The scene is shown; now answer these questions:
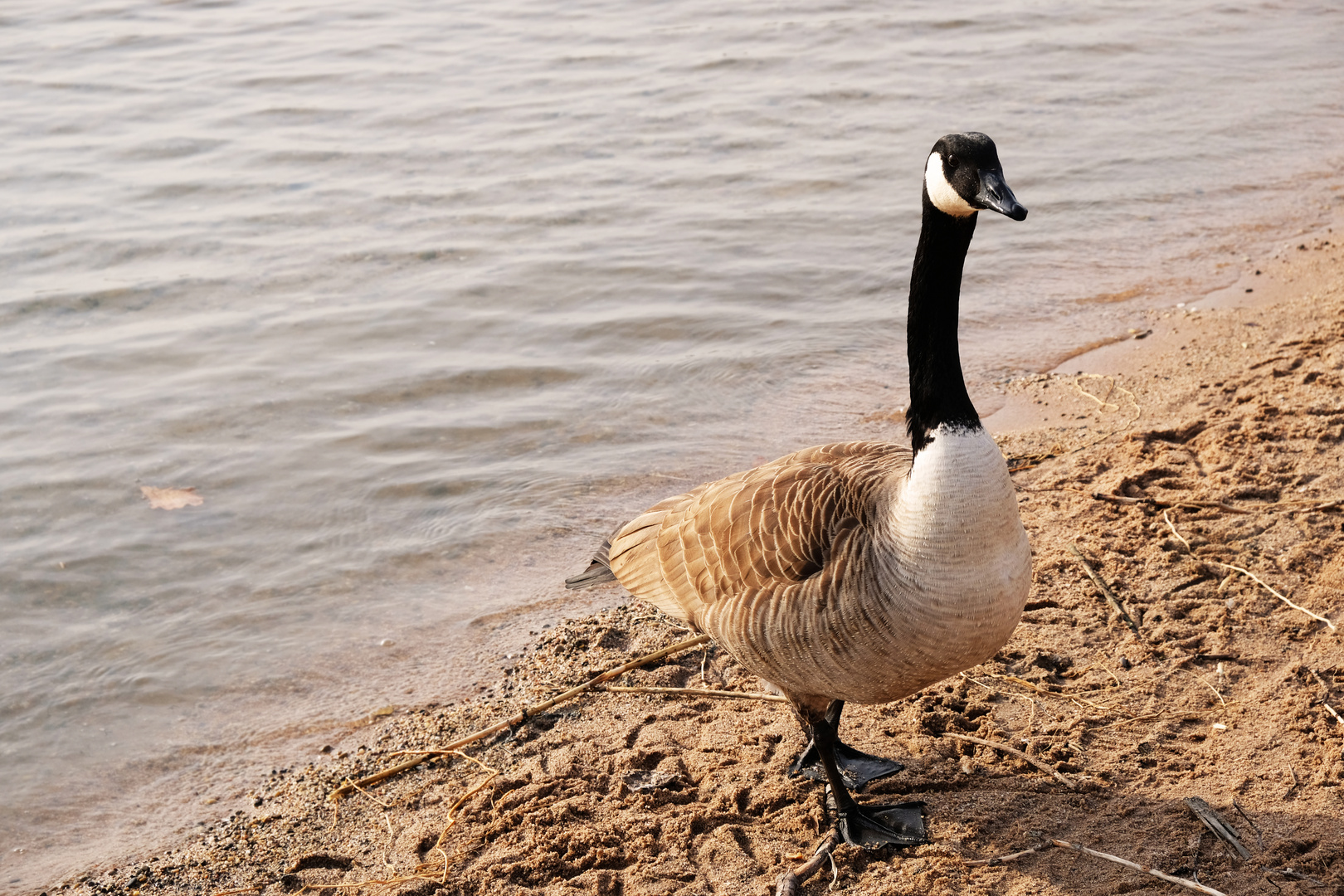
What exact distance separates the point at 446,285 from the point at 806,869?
6.75m

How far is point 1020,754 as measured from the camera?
4297mm

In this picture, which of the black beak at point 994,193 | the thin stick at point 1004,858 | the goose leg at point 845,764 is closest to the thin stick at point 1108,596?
the goose leg at point 845,764

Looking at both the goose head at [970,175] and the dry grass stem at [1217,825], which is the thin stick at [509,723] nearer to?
the dry grass stem at [1217,825]

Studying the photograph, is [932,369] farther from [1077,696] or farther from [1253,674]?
[1253,674]

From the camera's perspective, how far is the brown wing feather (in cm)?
393

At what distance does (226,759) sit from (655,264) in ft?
19.2

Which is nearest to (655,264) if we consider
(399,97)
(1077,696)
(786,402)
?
(786,402)

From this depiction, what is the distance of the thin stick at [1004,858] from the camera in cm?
384

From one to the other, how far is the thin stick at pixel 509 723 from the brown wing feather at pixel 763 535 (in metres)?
0.45

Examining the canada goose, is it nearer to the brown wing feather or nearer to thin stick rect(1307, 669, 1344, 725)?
the brown wing feather

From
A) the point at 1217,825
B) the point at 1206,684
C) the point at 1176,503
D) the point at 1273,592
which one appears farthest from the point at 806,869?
the point at 1176,503

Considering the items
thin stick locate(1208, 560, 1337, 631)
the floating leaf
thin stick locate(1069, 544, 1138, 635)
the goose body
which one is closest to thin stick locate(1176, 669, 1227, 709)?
thin stick locate(1069, 544, 1138, 635)

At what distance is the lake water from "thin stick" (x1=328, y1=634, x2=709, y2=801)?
62 cm

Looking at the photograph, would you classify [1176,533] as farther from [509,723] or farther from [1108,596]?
[509,723]
